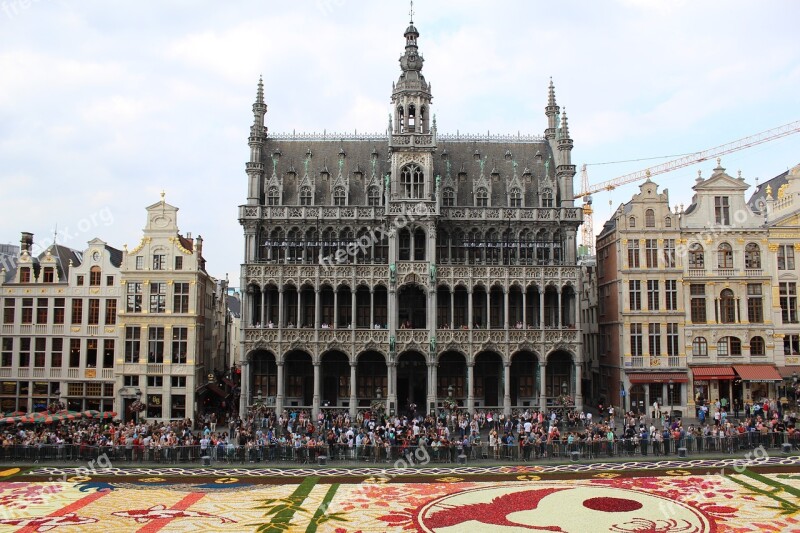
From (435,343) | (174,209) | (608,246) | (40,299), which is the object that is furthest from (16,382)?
(608,246)

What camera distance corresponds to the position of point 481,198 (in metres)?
61.9

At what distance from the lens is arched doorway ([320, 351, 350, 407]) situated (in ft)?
194

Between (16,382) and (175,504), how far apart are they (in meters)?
36.3

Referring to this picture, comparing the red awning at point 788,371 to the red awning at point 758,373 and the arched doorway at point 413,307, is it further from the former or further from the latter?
the arched doorway at point 413,307

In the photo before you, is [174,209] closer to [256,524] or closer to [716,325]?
[256,524]

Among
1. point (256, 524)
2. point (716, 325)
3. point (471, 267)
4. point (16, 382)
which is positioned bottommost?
point (256, 524)

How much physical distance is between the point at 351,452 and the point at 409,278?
71.5 ft

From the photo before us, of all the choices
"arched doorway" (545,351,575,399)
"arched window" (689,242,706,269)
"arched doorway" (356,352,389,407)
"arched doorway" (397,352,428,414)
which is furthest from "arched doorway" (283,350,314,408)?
"arched window" (689,242,706,269)

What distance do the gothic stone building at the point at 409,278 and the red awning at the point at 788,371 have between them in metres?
16.2

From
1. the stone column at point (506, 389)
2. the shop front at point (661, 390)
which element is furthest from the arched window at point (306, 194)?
the shop front at point (661, 390)

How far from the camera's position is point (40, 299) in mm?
57438

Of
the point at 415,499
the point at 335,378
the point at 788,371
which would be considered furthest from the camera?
the point at 335,378

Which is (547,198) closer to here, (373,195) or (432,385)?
(373,195)

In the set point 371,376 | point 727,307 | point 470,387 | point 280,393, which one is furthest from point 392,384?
point 727,307
